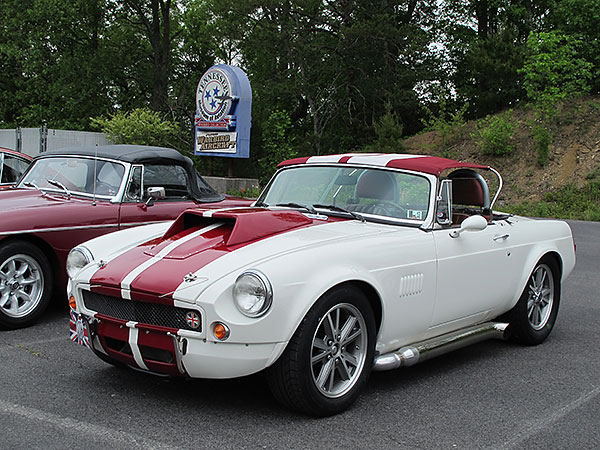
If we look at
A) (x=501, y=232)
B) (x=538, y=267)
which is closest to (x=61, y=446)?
(x=501, y=232)

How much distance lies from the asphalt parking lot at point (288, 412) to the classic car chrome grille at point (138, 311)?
0.54 meters

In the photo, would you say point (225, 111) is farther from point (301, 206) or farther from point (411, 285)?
point (411, 285)

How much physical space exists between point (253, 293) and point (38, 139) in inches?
872

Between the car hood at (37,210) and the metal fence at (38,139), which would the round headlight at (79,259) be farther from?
the metal fence at (38,139)

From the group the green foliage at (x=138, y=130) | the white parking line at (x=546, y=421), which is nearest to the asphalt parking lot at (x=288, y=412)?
the white parking line at (x=546, y=421)

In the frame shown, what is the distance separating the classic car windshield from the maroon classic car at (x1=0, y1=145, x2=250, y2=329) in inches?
81.9

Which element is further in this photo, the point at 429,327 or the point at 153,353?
the point at 429,327

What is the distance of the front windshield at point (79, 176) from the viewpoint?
6.83m

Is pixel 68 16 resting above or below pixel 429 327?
above

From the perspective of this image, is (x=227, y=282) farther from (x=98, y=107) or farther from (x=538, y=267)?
(x=98, y=107)

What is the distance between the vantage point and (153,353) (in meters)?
3.63

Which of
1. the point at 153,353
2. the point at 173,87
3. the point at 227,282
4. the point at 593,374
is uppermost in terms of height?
the point at 173,87

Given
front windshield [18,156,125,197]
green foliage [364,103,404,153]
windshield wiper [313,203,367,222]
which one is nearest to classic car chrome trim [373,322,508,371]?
windshield wiper [313,203,367,222]

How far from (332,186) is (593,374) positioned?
2401 mm
